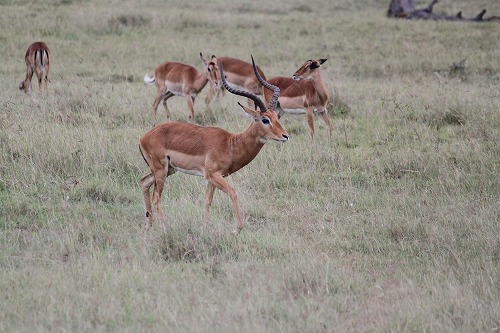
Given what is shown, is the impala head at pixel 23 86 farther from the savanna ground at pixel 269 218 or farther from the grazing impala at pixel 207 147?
the grazing impala at pixel 207 147

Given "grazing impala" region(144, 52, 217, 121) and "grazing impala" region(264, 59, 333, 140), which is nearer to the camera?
"grazing impala" region(264, 59, 333, 140)

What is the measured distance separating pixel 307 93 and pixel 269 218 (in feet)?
12.8

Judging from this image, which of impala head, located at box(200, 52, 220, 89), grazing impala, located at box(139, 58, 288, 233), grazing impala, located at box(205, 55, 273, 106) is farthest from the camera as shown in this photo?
grazing impala, located at box(205, 55, 273, 106)

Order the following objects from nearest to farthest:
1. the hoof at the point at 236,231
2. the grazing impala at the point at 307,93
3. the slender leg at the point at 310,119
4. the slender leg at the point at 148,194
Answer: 1. the hoof at the point at 236,231
2. the slender leg at the point at 148,194
3. the slender leg at the point at 310,119
4. the grazing impala at the point at 307,93

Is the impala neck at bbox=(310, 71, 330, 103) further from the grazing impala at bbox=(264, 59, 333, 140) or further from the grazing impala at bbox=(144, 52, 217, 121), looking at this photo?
the grazing impala at bbox=(144, 52, 217, 121)

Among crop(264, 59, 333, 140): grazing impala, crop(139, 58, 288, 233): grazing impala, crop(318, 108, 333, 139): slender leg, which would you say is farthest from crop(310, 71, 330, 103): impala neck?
crop(139, 58, 288, 233): grazing impala

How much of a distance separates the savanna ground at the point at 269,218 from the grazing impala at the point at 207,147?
346mm

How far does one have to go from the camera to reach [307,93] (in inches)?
391

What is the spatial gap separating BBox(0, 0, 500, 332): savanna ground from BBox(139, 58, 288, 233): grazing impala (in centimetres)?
35

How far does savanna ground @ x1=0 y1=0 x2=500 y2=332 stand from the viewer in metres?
4.30

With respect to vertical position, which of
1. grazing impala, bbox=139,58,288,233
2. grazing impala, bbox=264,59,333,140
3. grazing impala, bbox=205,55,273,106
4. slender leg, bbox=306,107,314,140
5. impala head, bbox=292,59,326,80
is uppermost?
grazing impala, bbox=139,58,288,233

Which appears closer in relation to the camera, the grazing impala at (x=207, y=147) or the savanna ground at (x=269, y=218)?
the savanna ground at (x=269, y=218)

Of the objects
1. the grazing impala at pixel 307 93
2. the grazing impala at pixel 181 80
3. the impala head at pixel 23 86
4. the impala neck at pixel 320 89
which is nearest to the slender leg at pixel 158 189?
the grazing impala at pixel 307 93

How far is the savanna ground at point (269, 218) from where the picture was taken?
430cm
